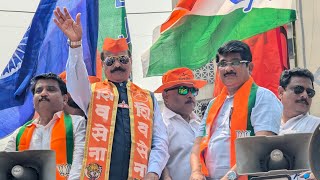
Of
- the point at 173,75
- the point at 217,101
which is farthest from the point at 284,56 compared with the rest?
the point at 217,101

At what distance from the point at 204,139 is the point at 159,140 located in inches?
14.6

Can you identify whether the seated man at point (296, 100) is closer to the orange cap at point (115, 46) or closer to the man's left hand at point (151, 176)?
the man's left hand at point (151, 176)

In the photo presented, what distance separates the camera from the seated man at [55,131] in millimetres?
5457

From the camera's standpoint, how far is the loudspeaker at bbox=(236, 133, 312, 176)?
4.16 m

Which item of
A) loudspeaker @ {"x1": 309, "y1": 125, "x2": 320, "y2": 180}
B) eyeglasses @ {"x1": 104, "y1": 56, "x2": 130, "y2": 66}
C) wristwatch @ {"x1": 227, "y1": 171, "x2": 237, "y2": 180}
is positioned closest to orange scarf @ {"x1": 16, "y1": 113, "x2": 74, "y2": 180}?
eyeglasses @ {"x1": 104, "y1": 56, "x2": 130, "y2": 66}

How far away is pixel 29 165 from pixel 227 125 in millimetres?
1405

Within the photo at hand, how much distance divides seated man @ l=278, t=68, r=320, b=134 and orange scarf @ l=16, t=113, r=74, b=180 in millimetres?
1495

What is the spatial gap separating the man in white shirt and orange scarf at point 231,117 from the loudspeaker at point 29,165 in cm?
107

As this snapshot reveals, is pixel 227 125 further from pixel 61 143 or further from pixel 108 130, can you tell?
pixel 61 143

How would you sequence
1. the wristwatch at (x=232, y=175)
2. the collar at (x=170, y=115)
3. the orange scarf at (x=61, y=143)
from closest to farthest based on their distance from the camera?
1. the wristwatch at (x=232, y=175)
2. the orange scarf at (x=61, y=143)
3. the collar at (x=170, y=115)

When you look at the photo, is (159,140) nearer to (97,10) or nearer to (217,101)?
(217,101)

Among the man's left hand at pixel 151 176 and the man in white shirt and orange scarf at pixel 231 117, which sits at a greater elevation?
the man in white shirt and orange scarf at pixel 231 117

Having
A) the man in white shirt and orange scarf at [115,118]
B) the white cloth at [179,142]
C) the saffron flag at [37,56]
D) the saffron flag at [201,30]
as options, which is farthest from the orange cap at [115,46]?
the saffron flag at [37,56]

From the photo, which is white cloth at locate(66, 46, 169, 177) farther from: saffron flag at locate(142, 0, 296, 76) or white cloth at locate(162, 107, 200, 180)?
saffron flag at locate(142, 0, 296, 76)
